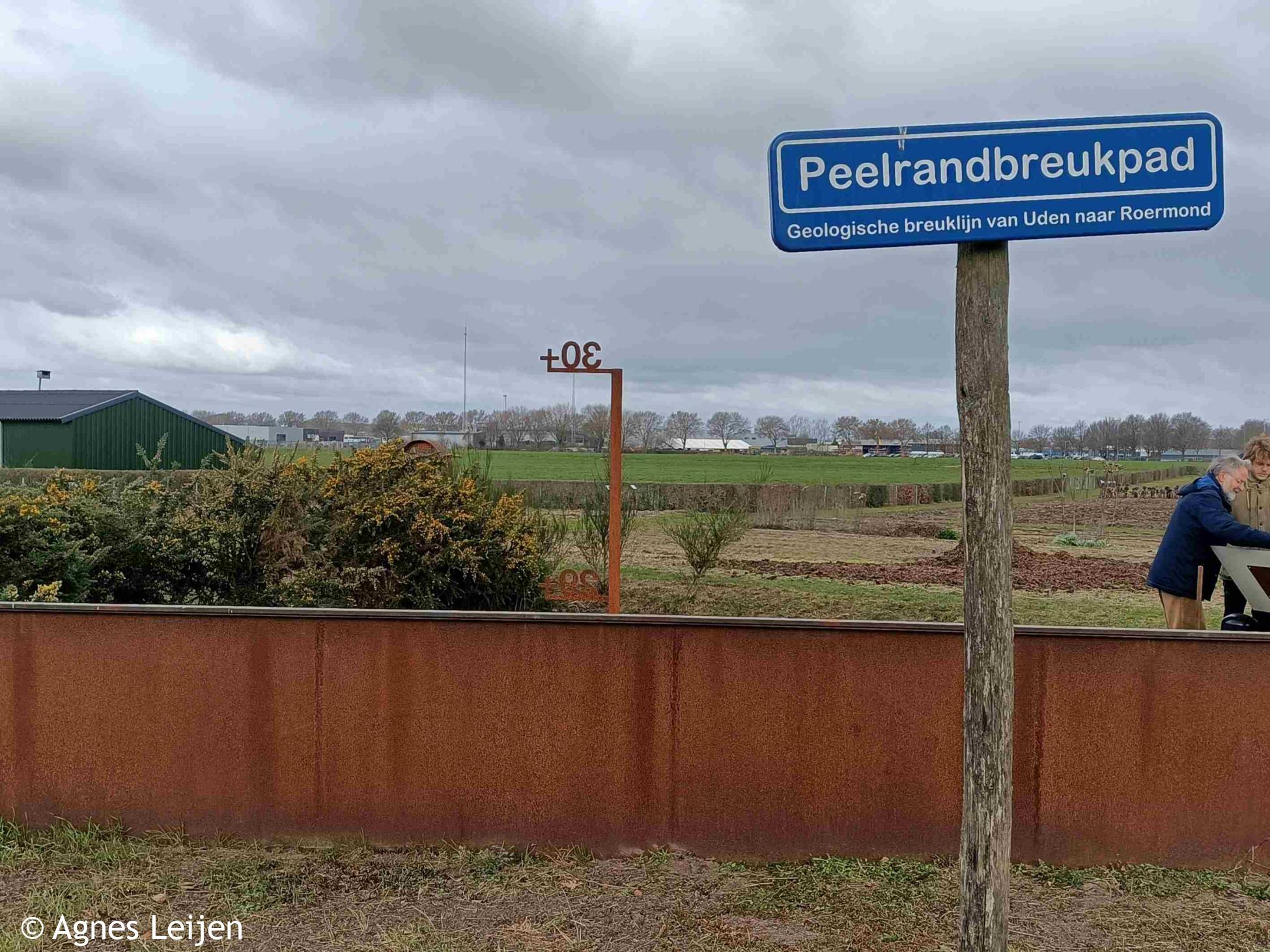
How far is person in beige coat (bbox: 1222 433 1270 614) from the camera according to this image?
20.5ft

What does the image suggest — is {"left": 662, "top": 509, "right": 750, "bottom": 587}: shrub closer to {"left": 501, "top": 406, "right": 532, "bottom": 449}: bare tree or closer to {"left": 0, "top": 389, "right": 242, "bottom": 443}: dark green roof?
{"left": 501, "top": 406, "right": 532, "bottom": 449}: bare tree

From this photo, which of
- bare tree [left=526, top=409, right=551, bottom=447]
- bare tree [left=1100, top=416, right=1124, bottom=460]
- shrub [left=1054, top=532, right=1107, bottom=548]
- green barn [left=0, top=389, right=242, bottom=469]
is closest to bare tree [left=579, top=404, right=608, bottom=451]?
bare tree [left=526, top=409, right=551, bottom=447]

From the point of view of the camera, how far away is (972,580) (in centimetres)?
286

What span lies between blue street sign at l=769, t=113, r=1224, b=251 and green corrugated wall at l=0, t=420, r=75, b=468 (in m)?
37.2

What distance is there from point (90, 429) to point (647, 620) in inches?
1450

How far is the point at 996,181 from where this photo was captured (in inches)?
116

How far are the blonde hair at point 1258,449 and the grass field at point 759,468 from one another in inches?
750

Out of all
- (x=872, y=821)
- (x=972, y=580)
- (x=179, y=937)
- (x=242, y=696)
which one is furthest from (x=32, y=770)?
(x=972, y=580)

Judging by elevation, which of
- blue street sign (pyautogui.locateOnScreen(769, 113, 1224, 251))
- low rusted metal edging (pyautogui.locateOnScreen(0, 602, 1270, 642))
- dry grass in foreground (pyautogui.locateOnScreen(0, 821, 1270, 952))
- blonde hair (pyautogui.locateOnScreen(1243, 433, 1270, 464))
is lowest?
dry grass in foreground (pyautogui.locateOnScreen(0, 821, 1270, 952))

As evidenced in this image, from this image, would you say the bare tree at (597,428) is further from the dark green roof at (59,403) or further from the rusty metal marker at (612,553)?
the dark green roof at (59,403)

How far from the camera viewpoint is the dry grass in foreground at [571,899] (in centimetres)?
367

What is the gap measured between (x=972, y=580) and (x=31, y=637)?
3.85 m

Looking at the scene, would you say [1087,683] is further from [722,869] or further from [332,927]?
[332,927]

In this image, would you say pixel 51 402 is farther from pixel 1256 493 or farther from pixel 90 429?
pixel 1256 493
